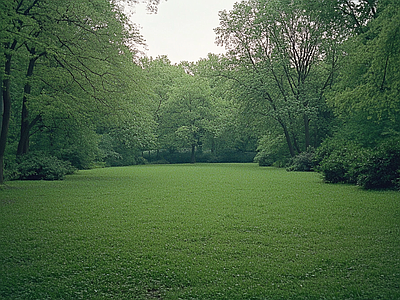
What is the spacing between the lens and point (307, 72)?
94.8 feet

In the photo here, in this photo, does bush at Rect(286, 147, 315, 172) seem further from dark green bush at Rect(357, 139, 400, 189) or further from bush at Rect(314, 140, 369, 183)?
dark green bush at Rect(357, 139, 400, 189)

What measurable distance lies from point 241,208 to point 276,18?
2288 cm

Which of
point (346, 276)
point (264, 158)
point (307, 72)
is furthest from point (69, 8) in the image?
point (264, 158)

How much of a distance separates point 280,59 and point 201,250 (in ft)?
82.6

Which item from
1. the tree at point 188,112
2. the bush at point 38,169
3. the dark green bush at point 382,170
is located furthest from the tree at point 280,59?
the bush at point 38,169

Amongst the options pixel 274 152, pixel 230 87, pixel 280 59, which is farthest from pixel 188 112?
pixel 280 59

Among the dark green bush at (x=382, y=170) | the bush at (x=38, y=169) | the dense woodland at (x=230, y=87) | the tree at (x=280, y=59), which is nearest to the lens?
the dark green bush at (x=382, y=170)

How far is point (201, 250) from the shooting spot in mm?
5383

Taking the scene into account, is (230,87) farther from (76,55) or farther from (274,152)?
(76,55)

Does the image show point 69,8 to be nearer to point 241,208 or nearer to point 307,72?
point 241,208

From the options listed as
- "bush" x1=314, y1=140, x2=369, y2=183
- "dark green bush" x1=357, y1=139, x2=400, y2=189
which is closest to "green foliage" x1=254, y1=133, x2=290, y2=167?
"bush" x1=314, y1=140, x2=369, y2=183

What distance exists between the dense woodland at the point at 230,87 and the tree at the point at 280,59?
0.10 metres

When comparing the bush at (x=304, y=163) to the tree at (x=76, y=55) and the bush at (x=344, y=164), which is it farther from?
the tree at (x=76, y=55)

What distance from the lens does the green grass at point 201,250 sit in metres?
4.04
